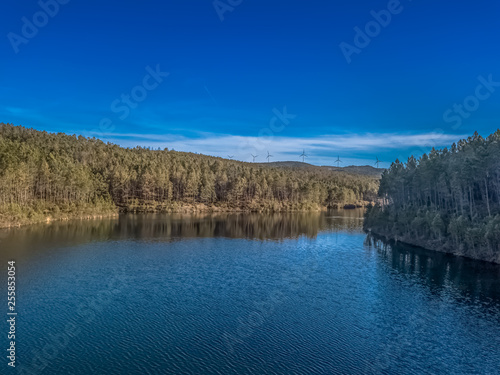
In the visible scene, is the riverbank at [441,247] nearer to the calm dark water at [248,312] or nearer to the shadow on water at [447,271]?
the shadow on water at [447,271]

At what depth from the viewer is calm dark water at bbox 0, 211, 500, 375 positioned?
21.0 metres

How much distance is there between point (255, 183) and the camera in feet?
544

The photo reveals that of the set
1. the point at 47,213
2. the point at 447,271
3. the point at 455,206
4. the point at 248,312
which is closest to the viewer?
the point at 248,312

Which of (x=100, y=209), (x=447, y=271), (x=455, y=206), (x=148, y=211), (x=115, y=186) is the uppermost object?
(x=115, y=186)

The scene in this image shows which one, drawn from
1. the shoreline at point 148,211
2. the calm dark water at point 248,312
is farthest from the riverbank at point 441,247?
the shoreline at point 148,211

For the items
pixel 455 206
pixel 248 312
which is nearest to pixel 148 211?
pixel 455 206

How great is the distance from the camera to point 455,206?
70.2 m

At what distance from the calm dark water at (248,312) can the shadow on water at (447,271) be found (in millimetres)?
238

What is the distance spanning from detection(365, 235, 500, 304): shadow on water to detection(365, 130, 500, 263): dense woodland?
267 cm

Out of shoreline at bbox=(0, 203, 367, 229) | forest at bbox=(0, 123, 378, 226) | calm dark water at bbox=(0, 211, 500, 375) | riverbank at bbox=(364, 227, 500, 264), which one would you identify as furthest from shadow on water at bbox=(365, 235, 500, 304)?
forest at bbox=(0, 123, 378, 226)

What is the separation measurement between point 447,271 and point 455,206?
1167 inches

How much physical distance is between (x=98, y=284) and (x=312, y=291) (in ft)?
74.3

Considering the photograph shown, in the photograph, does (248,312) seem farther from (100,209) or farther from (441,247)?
(100,209)

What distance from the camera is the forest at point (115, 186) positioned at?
3297 inches
